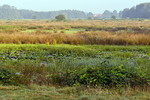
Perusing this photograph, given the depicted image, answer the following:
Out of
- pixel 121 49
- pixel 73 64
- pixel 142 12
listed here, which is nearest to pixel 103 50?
pixel 121 49

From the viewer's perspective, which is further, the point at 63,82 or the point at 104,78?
the point at 63,82

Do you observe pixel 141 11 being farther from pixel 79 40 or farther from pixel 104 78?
pixel 104 78

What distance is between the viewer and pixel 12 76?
21.2 ft

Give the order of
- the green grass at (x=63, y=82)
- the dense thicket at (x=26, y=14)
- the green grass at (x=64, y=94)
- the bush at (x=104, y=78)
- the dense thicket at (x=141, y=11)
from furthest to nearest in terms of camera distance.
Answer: the dense thicket at (x=26, y=14) → the dense thicket at (x=141, y=11) → the bush at (x=104, y=78) → the green grass at (x=63, y=82) → the green grass at (x=64, y=94)

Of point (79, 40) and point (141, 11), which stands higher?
point (141, 11)

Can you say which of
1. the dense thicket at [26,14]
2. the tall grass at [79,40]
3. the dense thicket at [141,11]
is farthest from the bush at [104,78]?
the dense thicket at [26,14]

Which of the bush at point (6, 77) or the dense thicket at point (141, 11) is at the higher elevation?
the dense thicket at point (141, 11)

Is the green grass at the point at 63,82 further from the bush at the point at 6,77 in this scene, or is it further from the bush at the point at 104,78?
the bush at the point at 6,77

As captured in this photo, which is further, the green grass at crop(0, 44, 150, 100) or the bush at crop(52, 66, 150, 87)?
the bush at crop(52, 66, 150, 87)

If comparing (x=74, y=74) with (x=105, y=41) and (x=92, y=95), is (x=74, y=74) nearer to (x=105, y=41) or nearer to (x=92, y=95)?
(x=92, y=95)

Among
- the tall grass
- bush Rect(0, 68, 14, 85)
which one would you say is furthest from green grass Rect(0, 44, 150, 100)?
the tall grass

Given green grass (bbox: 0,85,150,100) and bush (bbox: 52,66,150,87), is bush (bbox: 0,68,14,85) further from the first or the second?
bush (bbox: 52,66,150,87)

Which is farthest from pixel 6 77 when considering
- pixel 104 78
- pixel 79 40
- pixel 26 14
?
pixel 26 14

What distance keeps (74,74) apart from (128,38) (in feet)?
30.3
